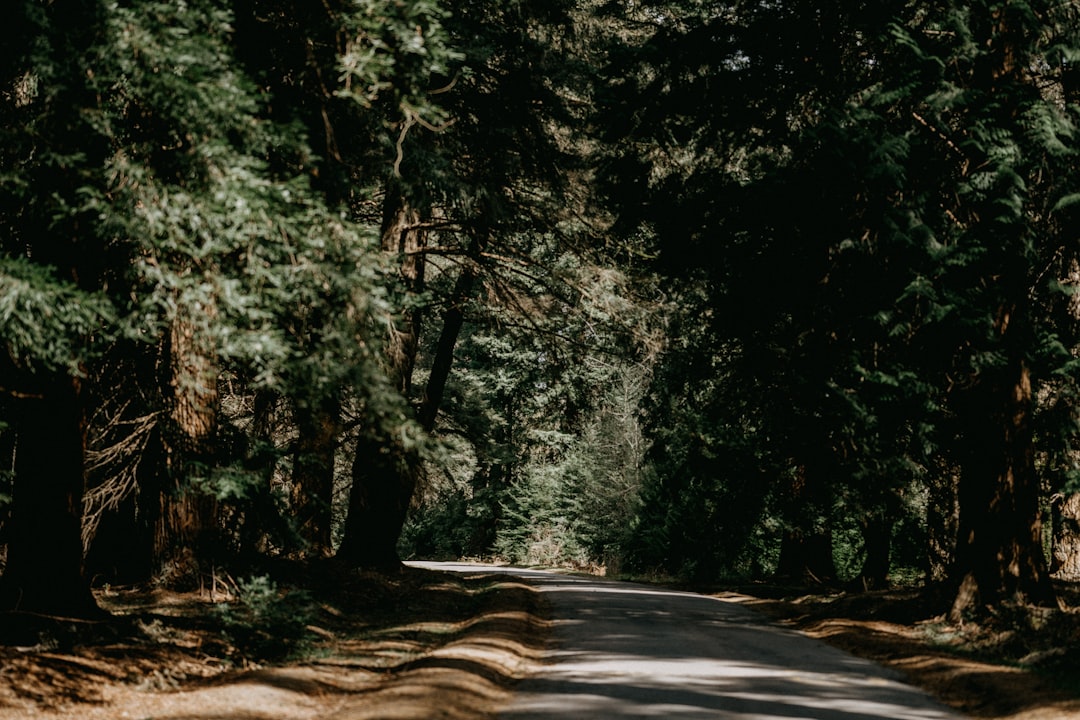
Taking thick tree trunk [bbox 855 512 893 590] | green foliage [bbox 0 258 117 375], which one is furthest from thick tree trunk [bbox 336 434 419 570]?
green foliage [bbox 0 258 117 375]

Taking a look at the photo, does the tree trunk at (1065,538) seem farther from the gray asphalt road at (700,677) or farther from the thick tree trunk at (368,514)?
the thick tree trunk at (368,514)

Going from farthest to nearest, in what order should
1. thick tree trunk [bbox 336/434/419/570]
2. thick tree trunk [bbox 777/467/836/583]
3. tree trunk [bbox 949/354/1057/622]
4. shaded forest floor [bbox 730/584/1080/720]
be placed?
thick tree trunk [bbox 777/467/836/583]
thick tree trunk [bbox 336/434/419/570]
tree trunk [bbox 949/354/1057/622]
shaded forest floor [bbox 730/584/1080/720]

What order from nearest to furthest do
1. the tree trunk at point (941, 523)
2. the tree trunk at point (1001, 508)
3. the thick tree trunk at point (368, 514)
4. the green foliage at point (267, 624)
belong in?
the green foliage at point (267, 624)
the tree trunk at point (1001, 508)
the tree trunk at point (941, 523)
the thick tree trunk at point (368, 514)

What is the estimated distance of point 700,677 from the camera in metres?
10.1

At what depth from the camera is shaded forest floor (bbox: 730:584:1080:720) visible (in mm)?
9109

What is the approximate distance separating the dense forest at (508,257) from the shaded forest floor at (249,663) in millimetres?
653

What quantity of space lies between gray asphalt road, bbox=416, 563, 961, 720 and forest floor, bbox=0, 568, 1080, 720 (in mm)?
386

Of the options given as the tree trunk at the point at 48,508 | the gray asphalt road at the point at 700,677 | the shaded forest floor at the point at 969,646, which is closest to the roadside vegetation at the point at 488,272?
the tree trunk at the point at 48,508

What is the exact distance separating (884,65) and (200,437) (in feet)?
36.9

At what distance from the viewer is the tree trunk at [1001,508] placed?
544 inches

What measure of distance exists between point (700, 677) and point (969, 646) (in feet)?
15.9

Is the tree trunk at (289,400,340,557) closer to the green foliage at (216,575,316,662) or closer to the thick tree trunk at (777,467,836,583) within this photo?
the green foliage at (216,575,316,662)

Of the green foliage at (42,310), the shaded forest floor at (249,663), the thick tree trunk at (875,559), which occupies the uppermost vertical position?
the green foliage at (42,310)

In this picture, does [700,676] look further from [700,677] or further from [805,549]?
[805,549]
